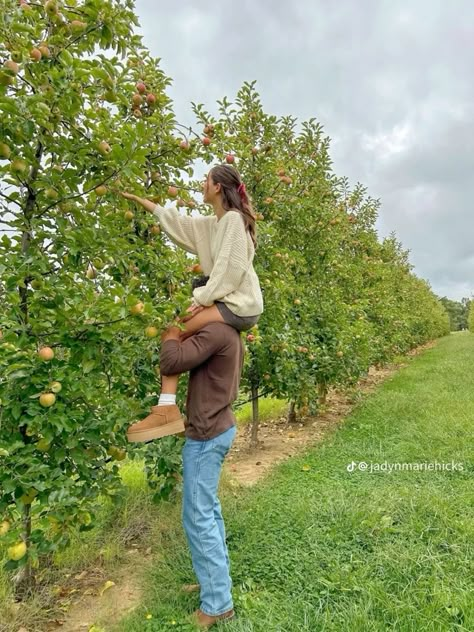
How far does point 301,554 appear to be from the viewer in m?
2.48

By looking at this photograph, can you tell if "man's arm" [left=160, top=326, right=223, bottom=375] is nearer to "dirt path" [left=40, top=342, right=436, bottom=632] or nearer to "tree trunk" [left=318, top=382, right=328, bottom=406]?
"dirt path" [left=40, top=342, right=436, bottom=632]

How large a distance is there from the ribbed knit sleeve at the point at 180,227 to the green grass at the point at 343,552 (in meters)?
1.72

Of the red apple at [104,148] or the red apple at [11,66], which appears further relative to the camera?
the red apple at [104,148]

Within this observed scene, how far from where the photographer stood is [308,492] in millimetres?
3355

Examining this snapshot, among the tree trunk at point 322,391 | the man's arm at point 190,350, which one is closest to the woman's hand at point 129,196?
the man's arm at point 190,350

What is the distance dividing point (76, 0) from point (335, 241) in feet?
14.5

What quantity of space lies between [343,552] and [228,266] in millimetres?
1764

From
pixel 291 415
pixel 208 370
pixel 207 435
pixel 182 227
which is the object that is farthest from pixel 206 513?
pixel 291 415

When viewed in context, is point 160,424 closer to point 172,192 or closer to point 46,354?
point 46,354

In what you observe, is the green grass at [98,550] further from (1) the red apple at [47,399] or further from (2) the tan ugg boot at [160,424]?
(1) the red apple at [47,399]

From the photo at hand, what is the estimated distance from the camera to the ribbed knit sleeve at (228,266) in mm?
1831

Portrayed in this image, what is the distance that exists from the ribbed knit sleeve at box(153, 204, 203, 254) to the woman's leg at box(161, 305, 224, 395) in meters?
0.41

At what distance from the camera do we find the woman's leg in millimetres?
1861

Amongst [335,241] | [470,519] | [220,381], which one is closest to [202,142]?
[220,381]
